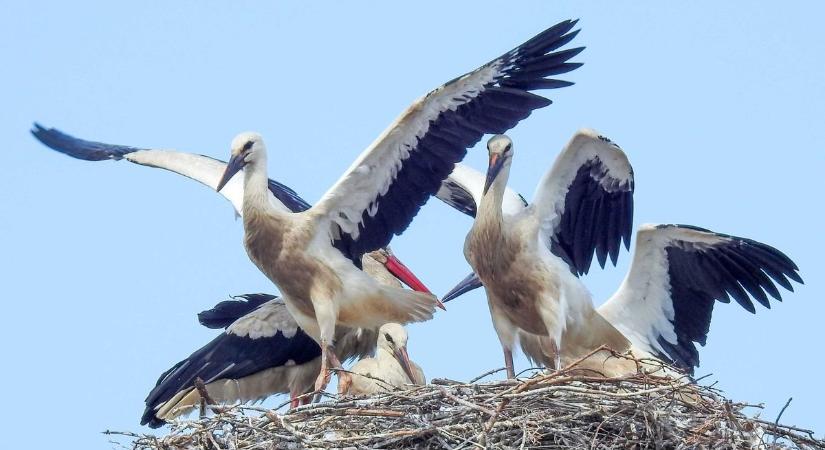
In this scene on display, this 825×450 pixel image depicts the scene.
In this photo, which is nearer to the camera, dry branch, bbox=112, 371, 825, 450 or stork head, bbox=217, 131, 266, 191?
dry branch, bbox=112, 371, 825, 450

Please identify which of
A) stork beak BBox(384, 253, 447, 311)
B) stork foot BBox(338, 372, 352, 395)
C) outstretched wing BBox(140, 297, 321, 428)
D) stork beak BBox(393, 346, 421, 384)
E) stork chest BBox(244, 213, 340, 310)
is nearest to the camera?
stork foot BBox(338, 372, 352, 395)

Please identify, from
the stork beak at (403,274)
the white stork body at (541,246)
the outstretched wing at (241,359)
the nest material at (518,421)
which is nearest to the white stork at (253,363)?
the outstretched wing at (241,359)

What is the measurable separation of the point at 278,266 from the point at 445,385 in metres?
1.98

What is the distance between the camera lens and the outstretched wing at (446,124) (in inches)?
371

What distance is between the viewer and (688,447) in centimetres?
765

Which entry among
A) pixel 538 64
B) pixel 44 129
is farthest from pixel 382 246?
pixel 44 129

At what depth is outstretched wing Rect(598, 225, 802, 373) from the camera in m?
9.66

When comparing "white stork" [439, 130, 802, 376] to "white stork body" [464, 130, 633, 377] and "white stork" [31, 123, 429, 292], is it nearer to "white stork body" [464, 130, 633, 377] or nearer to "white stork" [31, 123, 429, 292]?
"white stork body" [464, 130, 633, 377]

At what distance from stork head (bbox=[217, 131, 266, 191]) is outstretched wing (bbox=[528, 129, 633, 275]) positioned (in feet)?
4.58

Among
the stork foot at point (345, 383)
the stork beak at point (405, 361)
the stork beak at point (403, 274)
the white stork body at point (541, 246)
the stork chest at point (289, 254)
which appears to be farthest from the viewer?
the stork beak at point (403, 274)

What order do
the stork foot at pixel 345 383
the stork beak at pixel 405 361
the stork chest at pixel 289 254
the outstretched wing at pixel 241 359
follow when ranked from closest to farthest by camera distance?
the stork foot at pixel 345 383, the stork beak at pixel 405 361, the stork chest at pixel 289 254, the outstretched wing at pixel 241 359

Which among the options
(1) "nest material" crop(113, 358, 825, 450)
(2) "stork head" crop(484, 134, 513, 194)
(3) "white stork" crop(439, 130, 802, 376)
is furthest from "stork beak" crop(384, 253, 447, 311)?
(1) "nest material" crop(113, 358, 825, 450)

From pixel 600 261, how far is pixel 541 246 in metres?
0.40

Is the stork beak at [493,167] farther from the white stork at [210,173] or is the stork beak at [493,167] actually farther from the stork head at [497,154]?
the white stork at [210,173]
